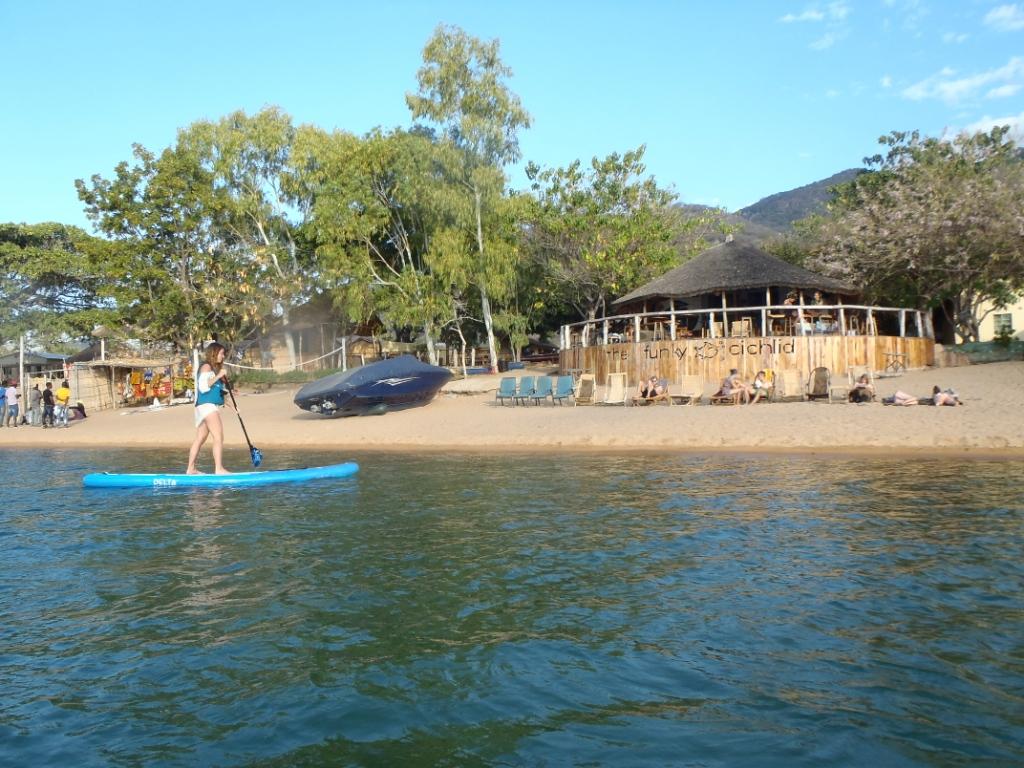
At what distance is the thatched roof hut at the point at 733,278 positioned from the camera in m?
28.0

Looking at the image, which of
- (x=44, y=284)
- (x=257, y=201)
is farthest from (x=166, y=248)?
(x=44, y=284)

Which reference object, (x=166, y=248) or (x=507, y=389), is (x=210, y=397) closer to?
(x=507, y=389)

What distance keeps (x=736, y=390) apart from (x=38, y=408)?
25.5 meters

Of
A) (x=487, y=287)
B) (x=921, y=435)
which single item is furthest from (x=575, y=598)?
(x=487, y=287)

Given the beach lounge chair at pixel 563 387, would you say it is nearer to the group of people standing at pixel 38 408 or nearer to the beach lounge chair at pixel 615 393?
the beach lounge chair at pixel 615 393

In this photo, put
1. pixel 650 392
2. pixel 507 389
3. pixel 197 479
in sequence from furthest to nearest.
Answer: pixel 507 389 < pixel 650 392 < pixel 197 479

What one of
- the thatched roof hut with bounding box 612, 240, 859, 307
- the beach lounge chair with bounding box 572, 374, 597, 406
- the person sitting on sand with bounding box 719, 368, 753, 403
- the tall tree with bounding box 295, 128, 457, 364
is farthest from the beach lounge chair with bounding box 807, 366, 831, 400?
the tall tree with bounding box 295, 128, 457, 364

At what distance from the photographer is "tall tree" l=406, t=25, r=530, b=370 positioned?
34.8 m

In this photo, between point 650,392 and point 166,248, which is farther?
point 166,248

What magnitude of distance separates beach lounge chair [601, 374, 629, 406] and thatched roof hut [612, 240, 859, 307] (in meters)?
6.57

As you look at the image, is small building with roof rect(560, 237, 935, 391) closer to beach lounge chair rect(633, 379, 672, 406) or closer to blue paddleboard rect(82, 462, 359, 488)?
beach lounge chair rect(633, 379, 672, 406)

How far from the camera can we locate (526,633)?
5977mm

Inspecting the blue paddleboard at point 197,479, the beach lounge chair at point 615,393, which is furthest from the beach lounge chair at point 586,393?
the blue paddleboard at point 197,479

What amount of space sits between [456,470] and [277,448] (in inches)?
309
